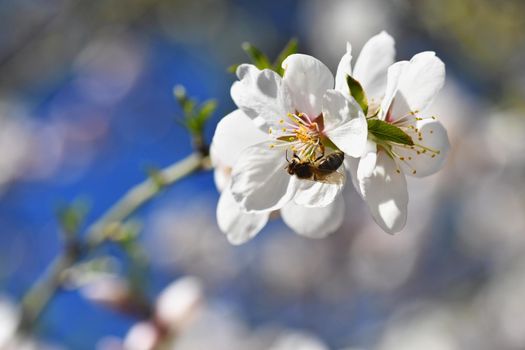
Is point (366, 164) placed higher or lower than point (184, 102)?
lower

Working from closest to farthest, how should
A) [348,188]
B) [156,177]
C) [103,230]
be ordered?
[156,177] → [103,230] → [348,188]

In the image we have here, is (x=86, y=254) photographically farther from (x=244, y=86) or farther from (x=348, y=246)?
(x=348, y=246)

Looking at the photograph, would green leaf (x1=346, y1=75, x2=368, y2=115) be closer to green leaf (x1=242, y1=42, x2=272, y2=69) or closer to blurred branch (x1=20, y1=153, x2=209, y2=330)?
green leaf (x1=242, y1=42, x2=272, y2=69)

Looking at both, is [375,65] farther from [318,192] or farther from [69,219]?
[69,219]

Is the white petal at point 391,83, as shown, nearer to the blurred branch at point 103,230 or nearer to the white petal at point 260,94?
the white petal at point 260,94

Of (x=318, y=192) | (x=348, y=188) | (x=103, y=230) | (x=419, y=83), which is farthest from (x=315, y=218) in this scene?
(x=348, y=188)

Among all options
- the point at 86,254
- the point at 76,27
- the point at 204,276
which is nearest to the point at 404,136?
the point at 86,254

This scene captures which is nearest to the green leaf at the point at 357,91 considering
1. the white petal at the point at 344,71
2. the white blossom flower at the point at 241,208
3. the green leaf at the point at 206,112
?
the white petal at the point at 344,71
